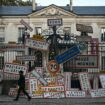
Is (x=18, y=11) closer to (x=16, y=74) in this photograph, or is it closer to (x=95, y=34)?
(x=95, y=34)

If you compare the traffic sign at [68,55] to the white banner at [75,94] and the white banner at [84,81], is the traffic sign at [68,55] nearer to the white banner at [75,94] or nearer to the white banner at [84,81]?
the white banner at [84,81]

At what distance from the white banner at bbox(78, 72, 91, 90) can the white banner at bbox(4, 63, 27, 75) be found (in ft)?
10.6

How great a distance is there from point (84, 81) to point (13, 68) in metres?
4.14

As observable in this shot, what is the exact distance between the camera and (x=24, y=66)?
92.2 ft

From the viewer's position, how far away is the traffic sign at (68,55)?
26.8 metres

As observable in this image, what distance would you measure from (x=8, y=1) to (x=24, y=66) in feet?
197

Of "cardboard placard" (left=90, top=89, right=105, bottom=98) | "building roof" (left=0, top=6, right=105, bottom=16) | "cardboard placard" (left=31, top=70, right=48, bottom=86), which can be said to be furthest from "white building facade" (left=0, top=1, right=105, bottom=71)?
"cardboard placard" (left=90, top=89, right=105, bottom=98)

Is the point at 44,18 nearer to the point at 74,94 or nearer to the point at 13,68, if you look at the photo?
the point at 13,68

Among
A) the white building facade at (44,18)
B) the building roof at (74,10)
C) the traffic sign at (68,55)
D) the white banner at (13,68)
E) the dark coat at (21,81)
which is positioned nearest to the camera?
the dark coat at (21,81)

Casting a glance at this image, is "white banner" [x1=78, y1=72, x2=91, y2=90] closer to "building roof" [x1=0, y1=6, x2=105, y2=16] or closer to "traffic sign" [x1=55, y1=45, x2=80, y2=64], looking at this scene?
"traffic sign" [x1=55, y1=45, x2=80, y2=64]

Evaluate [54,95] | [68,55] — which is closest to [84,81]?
[68,55]

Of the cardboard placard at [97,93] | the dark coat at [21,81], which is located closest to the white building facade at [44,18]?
the cardboard placard at [97,93]

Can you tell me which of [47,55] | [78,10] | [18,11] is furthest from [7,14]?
[47,55]

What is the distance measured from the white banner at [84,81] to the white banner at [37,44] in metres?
2.55
